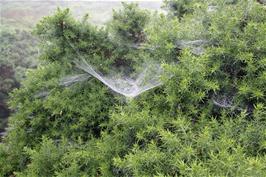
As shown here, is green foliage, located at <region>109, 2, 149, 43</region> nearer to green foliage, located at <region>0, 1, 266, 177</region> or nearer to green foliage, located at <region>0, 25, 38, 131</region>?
green foliage, located at <region>0, 1, 266, 177</region>

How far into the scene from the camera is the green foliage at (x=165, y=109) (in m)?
3.06

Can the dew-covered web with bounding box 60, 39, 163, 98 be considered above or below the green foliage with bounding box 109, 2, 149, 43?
below

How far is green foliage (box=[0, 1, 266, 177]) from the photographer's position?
306cm

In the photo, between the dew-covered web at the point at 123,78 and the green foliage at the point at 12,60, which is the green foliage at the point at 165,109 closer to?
the dew-covered web at the point at 123,78

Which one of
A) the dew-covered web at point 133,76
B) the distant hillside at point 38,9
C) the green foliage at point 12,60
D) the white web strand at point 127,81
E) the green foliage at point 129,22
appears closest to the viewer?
the dew-covered web at point 133,76

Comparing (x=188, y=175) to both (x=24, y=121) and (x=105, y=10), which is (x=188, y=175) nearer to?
(x=24, y=121)

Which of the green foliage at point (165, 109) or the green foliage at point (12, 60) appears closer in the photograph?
the green foliage at point (165, 109)

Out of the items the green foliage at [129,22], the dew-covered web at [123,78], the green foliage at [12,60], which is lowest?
the green foliage at [12,60]

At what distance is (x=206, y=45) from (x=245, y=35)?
0.56 meters

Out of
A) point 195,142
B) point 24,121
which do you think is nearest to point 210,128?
point 195,142

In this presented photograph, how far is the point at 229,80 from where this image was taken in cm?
394

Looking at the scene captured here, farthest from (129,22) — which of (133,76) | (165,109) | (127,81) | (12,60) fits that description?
(12,60)

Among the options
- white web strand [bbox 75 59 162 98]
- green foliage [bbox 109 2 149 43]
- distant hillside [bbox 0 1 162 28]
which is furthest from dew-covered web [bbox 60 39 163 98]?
distant hillside [bbox 0 1 162 28]

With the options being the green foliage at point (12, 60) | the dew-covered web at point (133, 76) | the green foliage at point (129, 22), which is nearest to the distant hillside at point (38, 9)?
the green foliage at point (12, 60)
